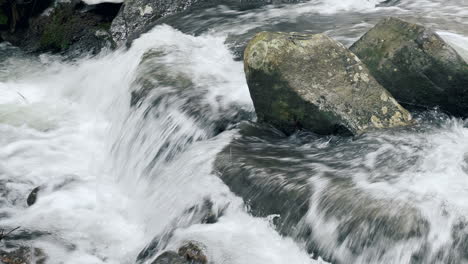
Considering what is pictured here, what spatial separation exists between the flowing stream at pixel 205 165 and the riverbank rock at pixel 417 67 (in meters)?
0.19

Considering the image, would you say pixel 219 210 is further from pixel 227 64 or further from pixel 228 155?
pixel 227 64

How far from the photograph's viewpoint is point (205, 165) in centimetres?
496

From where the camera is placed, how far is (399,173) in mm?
4551

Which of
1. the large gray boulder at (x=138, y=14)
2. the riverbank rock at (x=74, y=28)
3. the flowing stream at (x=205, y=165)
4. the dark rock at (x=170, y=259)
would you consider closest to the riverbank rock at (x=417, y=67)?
the flowing stream at (x=205, y=165)

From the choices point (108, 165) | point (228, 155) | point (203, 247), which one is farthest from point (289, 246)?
point (108, 165)

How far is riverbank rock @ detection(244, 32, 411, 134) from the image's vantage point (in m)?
5.29

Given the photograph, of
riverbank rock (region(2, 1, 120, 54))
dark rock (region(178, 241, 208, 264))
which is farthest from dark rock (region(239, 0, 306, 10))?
dark rock (region(178, 241, 208, 264))

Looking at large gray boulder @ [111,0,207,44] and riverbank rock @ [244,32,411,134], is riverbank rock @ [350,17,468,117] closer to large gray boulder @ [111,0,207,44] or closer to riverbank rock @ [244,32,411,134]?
riverbank rock @ [244,32,411,134]

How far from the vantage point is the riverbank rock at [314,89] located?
5289 mm

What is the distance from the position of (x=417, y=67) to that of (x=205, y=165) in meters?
2.27

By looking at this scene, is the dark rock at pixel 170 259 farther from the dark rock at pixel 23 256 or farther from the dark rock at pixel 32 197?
the dark rock at pixel 32 197

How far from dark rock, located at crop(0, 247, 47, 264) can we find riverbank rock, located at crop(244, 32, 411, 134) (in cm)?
236

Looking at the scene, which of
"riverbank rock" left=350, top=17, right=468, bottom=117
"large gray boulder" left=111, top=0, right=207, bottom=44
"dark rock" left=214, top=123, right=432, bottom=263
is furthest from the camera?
"large gray boulder" left=111, top=0, right=207, bottom=44

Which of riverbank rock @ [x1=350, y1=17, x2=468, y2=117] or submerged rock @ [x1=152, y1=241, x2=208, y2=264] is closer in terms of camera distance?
submerged rock @ [x1=152, y1=241, x2=208, y2=264]
